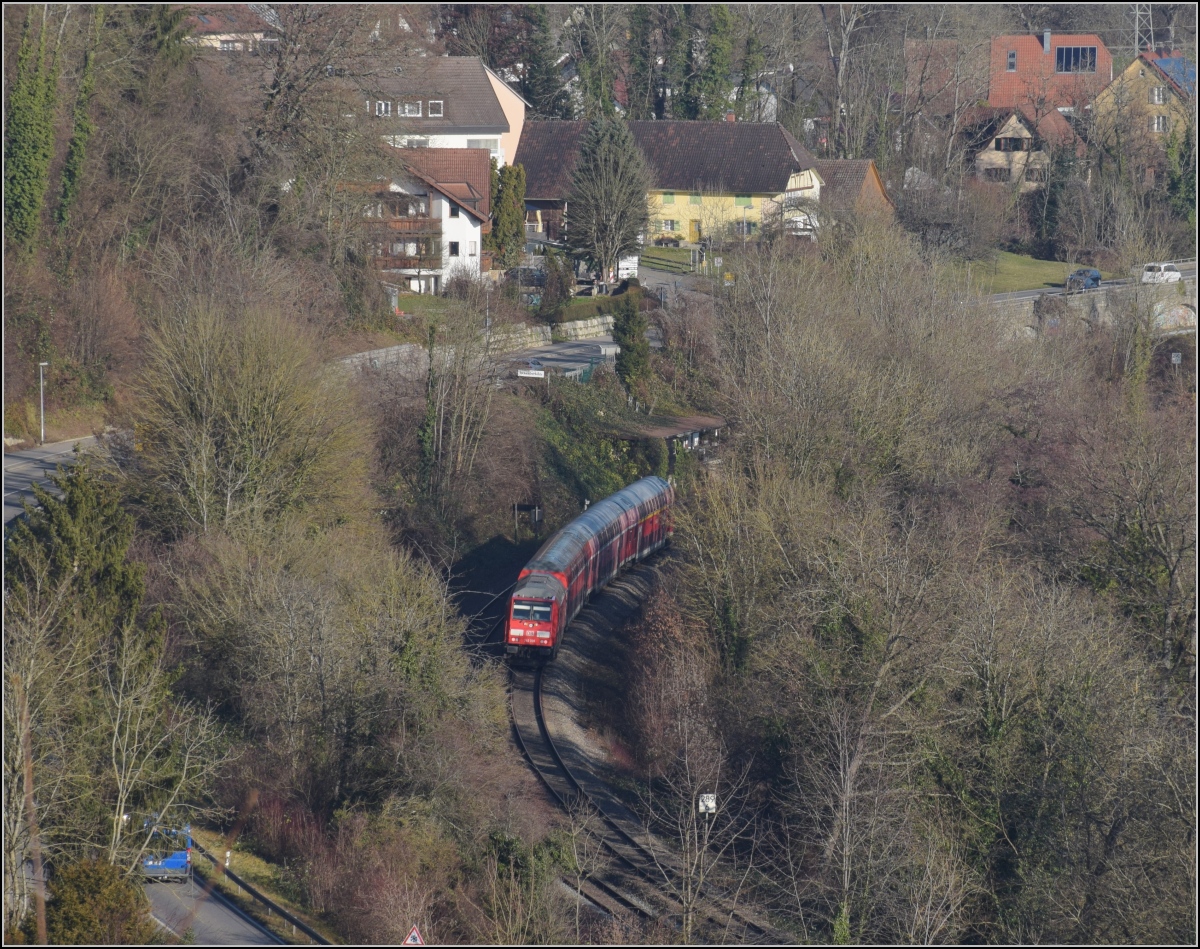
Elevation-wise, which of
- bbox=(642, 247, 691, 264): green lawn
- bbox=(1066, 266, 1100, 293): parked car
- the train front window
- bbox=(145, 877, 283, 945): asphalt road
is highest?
bbox=(642, 247, 691, 264): green lawn

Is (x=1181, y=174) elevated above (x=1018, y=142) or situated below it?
below

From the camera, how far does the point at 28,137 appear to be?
42438 millimetres

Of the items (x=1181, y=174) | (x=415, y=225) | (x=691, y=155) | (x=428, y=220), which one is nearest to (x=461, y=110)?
(x=691, y=155)

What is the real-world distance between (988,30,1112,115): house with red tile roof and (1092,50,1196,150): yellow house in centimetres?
353

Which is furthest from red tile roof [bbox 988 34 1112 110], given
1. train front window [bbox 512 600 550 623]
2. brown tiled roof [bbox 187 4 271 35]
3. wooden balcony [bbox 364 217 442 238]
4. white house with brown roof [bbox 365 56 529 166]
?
train front window [bbox 512 600 550 623]

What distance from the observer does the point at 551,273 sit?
6094 cm

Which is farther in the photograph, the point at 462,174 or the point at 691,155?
the point at 691,155

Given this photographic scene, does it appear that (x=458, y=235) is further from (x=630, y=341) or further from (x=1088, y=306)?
(x=1088, y=306)

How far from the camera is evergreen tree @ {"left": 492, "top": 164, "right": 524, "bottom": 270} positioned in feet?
211

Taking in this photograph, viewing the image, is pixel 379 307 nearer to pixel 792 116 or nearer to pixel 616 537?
pixel 616 537

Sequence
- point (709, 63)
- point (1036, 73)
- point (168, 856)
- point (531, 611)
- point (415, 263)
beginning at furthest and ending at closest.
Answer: point (1036, 73)
point (709, 63)
point (415, 263)
point (531, 611)
point (168, 856)

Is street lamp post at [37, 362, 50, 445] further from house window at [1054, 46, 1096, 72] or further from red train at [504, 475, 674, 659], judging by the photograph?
house window at [1054, 46, 1096, 72]

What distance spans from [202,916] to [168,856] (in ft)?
4.02

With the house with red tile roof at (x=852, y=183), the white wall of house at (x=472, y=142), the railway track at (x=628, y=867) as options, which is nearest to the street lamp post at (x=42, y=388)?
the railway track at (x=628, y=867)
